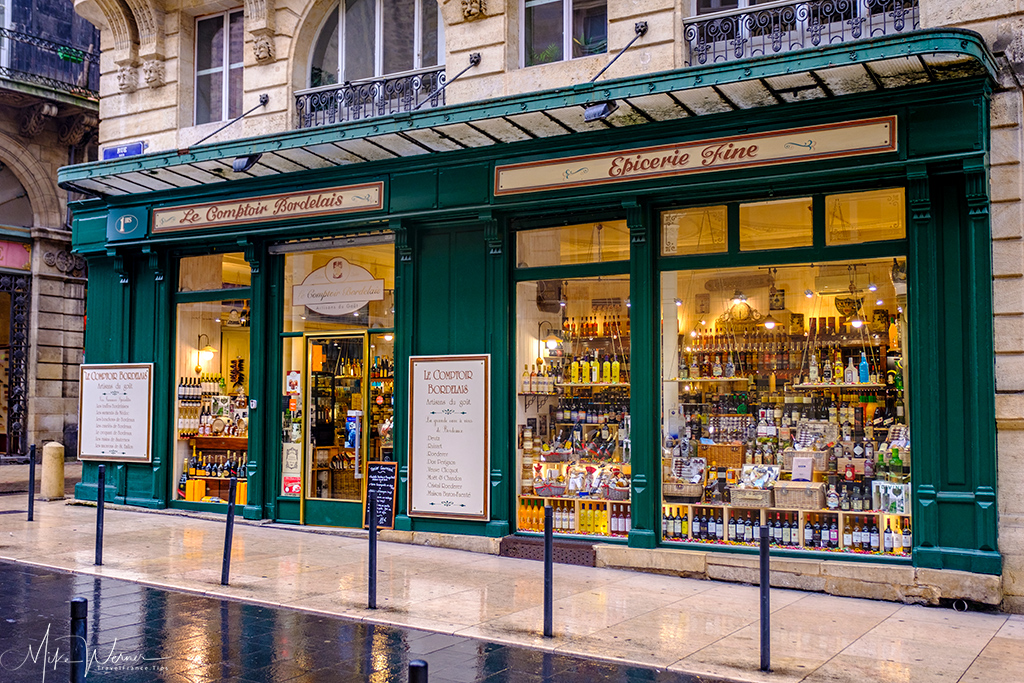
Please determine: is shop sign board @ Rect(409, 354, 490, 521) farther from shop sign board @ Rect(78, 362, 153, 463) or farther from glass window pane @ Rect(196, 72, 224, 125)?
glass window pane @ Rect(196, 72, 224, 125)

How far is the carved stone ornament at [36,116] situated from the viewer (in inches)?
859

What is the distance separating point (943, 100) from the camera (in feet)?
29.0

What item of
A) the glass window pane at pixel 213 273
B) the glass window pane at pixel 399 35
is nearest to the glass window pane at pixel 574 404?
the glass window pane at pixel 399 35

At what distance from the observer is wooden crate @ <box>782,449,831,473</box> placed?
990 cm

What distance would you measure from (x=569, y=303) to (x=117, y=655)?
6520 mm

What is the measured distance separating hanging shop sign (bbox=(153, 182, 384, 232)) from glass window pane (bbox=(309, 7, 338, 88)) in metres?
1.90

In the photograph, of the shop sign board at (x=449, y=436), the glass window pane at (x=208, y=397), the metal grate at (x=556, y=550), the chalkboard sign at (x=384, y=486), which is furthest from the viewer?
the glass window pane at (x=208, y=397)

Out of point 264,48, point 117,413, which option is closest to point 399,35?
point 264,48

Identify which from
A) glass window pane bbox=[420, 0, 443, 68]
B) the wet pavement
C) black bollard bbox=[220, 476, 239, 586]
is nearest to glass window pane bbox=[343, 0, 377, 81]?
glass window pane bbox=[420, 0, 443, 68]

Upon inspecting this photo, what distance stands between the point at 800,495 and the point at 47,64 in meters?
20.7

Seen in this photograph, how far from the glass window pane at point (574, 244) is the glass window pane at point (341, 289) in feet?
6.89

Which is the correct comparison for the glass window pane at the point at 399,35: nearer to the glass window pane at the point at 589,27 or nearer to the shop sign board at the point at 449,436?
the glass window pane at the point at 589,27

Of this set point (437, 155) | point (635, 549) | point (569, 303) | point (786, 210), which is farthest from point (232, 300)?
point (786, 210)

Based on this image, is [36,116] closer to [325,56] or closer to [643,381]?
[325,56]
